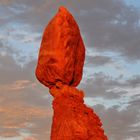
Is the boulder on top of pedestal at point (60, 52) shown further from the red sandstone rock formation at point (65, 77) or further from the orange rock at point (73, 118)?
the orange rock at point (73, 118)

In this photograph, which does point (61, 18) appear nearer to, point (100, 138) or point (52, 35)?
point (52, 35)

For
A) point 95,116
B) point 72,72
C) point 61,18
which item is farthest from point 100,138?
point 61,18

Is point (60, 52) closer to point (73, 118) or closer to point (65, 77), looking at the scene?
point (65, 77)

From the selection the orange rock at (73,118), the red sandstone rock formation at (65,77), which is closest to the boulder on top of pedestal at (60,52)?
the red sandstone rock formation at (65,77)

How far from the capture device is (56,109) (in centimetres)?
4200

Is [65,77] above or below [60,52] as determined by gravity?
below

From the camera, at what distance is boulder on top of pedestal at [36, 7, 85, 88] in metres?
42.5

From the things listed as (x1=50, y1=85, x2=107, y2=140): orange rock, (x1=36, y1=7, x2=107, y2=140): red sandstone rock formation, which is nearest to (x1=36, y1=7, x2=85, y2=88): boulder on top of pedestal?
(x1=36, y1=7, x2=107, y2=140): red sandstone rock formation

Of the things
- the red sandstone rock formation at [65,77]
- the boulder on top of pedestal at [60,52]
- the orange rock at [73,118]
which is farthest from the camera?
the boulder on top of pedestal at [60,52]

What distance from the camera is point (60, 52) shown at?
42.6 metres

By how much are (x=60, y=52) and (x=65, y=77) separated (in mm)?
1592

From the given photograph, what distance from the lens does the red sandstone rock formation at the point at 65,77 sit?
41.0 meters

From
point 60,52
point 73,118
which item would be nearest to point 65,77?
point 60,52

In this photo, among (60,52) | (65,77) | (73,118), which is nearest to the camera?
(73,118)
